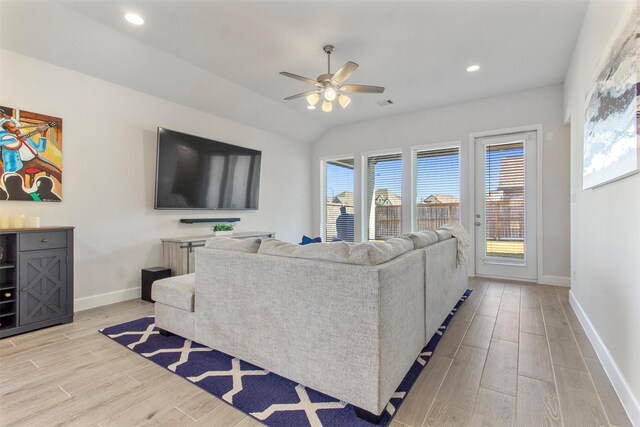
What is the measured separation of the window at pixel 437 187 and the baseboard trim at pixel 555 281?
1.40 m

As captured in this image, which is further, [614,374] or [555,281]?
[555,281]

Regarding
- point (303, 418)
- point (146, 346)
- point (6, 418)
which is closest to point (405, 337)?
point (303, 418)

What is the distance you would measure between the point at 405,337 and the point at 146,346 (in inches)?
76.9

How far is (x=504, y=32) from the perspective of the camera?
295 centimetres

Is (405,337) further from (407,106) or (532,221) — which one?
(407,106)

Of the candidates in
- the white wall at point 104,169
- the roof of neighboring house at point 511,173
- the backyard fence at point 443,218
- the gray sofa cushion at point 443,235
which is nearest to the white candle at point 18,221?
the white wall at point 104,169

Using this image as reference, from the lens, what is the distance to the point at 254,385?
5.86ft

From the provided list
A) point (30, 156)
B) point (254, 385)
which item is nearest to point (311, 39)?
point (30, 156)

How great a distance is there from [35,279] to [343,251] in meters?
2.82

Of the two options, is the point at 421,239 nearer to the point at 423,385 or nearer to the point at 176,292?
the point at 423,385

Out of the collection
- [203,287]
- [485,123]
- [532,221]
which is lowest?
[203,287]

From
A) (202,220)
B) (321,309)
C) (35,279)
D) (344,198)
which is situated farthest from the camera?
(344,198)

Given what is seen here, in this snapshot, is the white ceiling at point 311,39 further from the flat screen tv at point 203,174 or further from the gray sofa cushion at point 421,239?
the gray sofa cushion at point 421,239

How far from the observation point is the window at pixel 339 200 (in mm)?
6199
